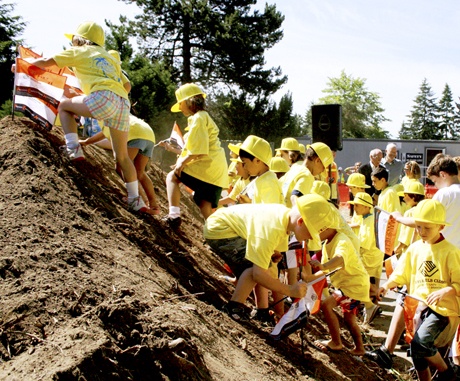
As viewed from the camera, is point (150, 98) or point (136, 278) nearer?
point (136, 278)

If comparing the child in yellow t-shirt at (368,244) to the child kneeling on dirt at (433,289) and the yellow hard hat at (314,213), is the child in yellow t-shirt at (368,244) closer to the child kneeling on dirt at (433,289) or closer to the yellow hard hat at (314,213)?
the child kneeling on dirt at (433,289)

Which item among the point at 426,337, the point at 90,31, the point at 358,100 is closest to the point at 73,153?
the point at 90,31

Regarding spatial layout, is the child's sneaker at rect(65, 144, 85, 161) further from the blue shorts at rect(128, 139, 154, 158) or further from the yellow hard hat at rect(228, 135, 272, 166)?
the yellow hard hat at rect(228, 135, 272, 166)

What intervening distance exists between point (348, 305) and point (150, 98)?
17.1m

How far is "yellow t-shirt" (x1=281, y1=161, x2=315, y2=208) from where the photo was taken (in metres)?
6.60

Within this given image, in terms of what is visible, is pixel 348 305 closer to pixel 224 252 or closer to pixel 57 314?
pixel 224 252

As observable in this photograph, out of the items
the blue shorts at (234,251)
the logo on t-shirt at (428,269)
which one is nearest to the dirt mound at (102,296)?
the blue shorts at (234,251)

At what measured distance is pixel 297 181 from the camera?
22.1 ft

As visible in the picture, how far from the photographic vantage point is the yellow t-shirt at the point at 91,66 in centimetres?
565

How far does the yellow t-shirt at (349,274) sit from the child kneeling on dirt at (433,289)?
0.67 meters

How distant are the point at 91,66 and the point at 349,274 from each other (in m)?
3.33

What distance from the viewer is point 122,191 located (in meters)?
7.12

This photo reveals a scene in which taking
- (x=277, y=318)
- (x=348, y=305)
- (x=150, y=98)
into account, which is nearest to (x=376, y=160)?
(x=348, y=305)

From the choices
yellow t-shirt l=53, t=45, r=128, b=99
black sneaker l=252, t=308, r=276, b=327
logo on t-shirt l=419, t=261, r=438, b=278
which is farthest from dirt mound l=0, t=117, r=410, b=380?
logo on t-shirt l=419, t=261, r=438, b=278
